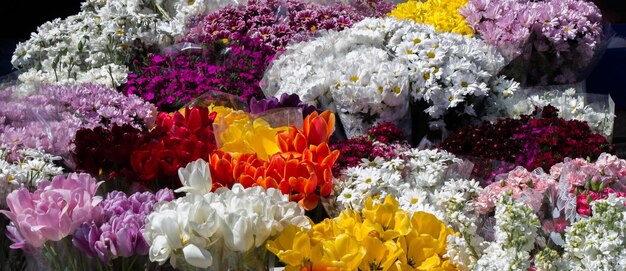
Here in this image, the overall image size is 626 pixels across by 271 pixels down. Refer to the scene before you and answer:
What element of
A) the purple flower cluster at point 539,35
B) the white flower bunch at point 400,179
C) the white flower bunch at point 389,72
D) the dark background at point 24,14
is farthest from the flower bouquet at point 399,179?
the dark background at point 24,14

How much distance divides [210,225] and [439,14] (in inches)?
95.7

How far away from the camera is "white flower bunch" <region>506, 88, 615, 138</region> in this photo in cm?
283

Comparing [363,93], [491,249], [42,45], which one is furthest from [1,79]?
[491,249]

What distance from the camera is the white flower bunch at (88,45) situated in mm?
3404

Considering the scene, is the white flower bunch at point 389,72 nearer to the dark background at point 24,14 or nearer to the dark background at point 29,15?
the dark background at point 29,15

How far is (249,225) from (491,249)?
0.44 metres

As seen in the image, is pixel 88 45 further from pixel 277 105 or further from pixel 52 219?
pixel 52 219

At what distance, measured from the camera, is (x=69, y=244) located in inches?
64.5

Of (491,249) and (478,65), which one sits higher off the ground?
(491,249)

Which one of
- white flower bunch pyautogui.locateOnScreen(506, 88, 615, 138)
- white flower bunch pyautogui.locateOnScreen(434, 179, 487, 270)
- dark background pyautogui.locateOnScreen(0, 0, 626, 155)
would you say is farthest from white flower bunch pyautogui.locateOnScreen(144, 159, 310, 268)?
dark background pyautogui.locateOnScreen(0, 0, 626, 155)

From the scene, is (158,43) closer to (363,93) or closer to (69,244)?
(363,93)

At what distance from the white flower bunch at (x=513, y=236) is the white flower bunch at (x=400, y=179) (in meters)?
0.40

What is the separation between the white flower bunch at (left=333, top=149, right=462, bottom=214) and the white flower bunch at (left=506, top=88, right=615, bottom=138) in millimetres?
842

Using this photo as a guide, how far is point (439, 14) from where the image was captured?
368 centimetres
